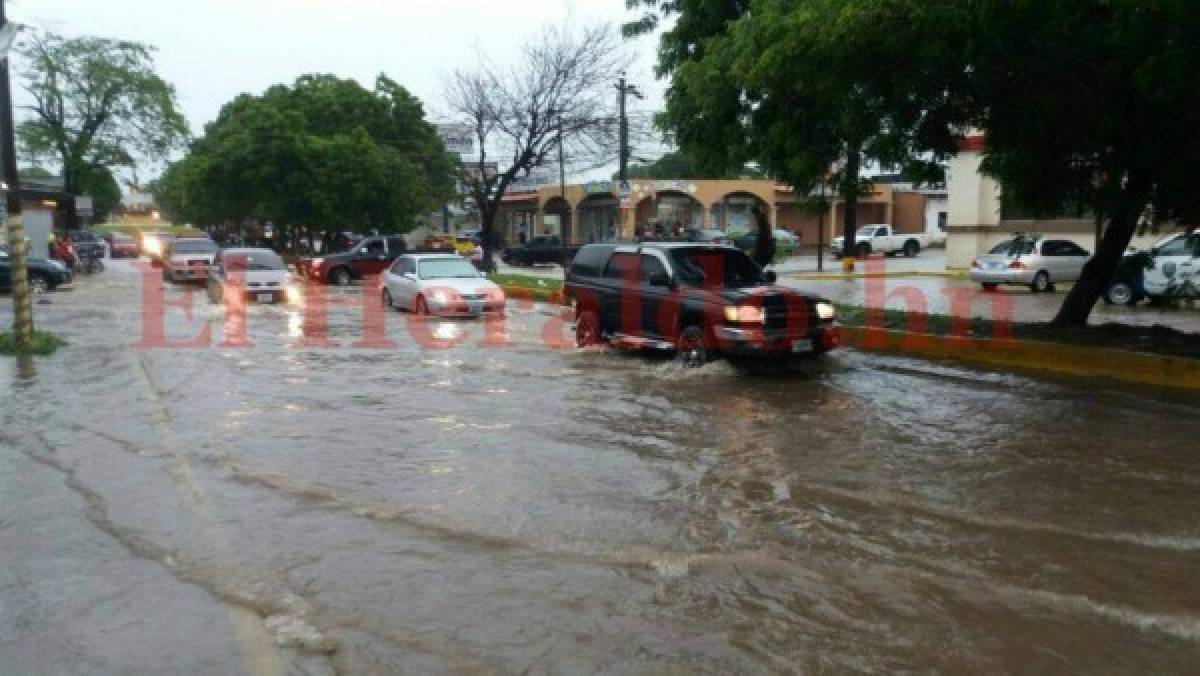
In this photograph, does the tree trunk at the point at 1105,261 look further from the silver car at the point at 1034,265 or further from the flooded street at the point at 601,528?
the silver car at the point at 1034,265

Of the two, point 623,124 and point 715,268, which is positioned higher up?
point 623,124

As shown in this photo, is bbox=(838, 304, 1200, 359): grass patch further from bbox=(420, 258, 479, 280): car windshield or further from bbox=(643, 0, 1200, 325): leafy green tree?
bbox=(420, 258, 479, 280): car windshield

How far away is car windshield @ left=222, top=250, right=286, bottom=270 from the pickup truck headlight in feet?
56.5

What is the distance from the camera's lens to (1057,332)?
13.5m

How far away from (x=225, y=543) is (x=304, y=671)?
78.8 inches

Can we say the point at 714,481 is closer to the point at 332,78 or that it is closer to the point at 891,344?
the point at 891,344

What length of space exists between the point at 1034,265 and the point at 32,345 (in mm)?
21770

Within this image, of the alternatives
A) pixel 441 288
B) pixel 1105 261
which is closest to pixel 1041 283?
pixel 1105 261

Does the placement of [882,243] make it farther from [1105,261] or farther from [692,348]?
[692,348]

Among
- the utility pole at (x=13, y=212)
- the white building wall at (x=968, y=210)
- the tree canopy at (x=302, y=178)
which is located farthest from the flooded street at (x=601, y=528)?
the tree canopy at (x=302, y=178)

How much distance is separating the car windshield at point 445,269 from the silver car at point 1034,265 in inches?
513

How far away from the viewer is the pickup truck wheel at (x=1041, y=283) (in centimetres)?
2506

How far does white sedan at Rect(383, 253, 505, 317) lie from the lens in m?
20.3

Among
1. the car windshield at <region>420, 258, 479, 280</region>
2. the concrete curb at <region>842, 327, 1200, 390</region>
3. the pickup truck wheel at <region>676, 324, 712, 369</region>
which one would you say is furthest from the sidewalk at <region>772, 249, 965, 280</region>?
the pickup truck wheel at <region>676, 324, 712, 369</region>
